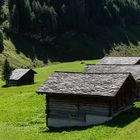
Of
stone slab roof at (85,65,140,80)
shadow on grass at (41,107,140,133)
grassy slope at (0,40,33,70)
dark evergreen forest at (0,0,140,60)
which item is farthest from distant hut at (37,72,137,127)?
dark evergreen forest at (0,0,140,60)

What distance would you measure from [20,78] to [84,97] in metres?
59.7

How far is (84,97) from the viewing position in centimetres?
3716

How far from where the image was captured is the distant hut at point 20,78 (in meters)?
94.7

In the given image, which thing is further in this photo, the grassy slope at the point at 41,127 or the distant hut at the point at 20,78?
the distant hut at the point at 20,78

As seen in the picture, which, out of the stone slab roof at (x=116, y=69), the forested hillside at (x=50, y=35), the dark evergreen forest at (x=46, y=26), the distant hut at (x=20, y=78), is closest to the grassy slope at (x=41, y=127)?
the stone slab roof at (x=116, y=69)

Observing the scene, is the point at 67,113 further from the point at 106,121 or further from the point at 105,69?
the point at 105,69

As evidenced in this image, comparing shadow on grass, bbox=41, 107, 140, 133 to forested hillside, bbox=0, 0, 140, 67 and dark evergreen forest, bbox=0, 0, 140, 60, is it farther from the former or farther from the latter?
dark evergreen forest, bbox=0, 0, 140, 60

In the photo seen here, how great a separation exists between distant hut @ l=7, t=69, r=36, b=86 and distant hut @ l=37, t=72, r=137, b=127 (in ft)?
182

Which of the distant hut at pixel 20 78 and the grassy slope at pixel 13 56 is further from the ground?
the grassy slope at pixel 13 56

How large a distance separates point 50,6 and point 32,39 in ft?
80.6

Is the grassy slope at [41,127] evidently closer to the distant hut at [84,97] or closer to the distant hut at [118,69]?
the distant hut at [84,97]

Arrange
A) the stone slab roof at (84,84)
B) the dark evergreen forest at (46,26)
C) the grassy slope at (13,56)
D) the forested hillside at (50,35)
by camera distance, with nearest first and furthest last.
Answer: the stone slab roof at (84,84), the grassy slope at (13,56), the forested hillside at (50,35), the dark evergreen forest at (46,26)

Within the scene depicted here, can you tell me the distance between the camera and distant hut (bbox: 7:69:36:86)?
9469 centimetres

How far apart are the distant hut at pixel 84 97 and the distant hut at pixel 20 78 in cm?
5550
